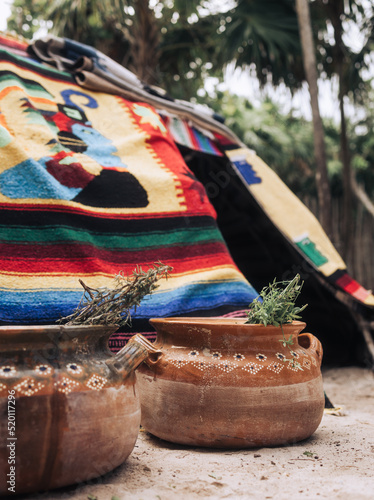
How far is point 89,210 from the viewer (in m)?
2.28

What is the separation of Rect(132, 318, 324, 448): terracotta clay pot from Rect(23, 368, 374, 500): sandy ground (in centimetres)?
6

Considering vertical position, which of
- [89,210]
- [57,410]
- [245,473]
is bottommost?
[245,473]

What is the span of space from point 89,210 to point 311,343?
1.16 meters

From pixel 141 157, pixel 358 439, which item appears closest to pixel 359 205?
pixel 141 157

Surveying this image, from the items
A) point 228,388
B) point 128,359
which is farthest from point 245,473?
point 128,359

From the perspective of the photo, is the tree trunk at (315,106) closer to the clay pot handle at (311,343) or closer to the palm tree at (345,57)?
the palm tree at (345,57)

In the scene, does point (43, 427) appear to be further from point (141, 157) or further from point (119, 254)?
point (141, 157)

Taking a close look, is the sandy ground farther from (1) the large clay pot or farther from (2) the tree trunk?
(2) the tree trunk

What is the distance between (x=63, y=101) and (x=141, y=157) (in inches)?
23.2

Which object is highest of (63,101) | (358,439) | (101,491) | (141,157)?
(63,101)

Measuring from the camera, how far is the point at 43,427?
1.06 meters

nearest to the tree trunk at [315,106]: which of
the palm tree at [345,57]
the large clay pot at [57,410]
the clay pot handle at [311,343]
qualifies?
the palm tree at [345,57]

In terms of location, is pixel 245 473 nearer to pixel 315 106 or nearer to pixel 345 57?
pixel 315 106

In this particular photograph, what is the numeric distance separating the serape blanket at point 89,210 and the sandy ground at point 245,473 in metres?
0.68
